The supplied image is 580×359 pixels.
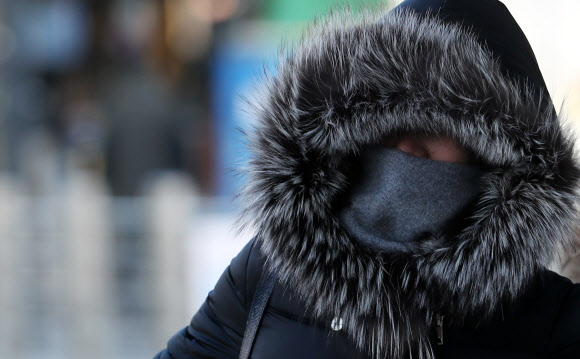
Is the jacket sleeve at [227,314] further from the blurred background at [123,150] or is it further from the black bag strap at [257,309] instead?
the blurred background at [123,150]

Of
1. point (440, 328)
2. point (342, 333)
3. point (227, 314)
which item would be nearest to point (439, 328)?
point (440, 328)

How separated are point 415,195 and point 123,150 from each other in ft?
15.6

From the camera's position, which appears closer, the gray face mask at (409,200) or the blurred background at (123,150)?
the gray face mask at (409,200)

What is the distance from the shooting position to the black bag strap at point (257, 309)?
1.59 metres

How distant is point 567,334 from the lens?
1.42 meters

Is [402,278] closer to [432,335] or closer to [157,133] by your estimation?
[432,335]

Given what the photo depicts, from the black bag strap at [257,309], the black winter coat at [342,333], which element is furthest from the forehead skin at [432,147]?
the black bag strap at [257,309]

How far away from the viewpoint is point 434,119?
58.1 inches

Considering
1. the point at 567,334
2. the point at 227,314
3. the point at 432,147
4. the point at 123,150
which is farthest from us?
the point at 123,150

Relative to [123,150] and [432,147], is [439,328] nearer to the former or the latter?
[432,147]

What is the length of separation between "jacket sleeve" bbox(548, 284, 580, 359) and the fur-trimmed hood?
97mm

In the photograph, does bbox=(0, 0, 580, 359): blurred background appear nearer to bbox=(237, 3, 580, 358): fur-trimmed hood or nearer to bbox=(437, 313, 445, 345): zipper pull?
bbox=(237, 3, 580, 358): fur-trimmed hood

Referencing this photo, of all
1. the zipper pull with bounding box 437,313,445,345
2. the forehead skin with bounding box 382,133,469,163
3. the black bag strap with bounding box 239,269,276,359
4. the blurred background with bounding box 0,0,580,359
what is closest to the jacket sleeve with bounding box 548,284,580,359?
the zipper pull with bounding box 437,313,445,345

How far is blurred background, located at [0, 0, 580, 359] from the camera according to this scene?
14.8 feet
